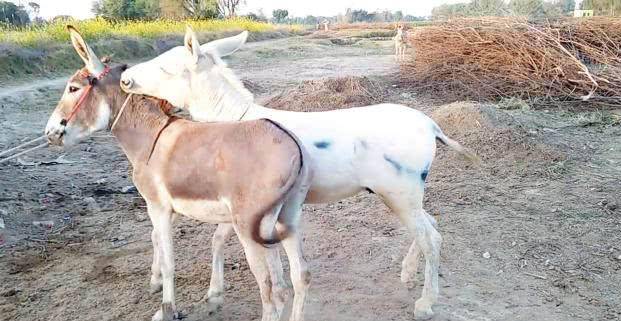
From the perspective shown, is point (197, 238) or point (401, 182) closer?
point (401, 182)

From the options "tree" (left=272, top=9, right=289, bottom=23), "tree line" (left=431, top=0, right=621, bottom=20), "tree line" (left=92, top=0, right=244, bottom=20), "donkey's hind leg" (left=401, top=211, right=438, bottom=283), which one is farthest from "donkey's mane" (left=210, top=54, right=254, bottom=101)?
"tree" (left=272, top=9, right=289, bottom=23)

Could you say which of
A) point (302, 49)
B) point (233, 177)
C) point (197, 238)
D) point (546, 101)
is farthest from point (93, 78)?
point (302, 49)

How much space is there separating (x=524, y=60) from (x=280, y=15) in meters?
61.8

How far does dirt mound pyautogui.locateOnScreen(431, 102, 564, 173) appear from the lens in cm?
729

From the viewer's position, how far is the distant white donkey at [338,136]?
3453mm

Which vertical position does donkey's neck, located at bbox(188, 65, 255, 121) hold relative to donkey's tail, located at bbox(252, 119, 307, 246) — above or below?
above

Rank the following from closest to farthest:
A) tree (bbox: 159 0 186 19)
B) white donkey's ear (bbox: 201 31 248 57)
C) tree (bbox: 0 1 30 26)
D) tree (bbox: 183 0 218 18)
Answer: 1. white donkey's ear (bbox: 201 31 248 57)
2. tree (bbox: 0 1 30 26)
3. tree (bbox: 159 0 186 19)
4. tree (bbox: 183 0 218 18)

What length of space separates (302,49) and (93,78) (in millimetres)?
23926

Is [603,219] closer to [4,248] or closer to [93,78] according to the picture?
[93,78]

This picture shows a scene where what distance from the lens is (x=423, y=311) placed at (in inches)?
147

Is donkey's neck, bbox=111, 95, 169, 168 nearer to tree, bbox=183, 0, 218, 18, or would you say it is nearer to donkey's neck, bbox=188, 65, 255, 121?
donkey's neck, bbox=188, 65, 255, 121

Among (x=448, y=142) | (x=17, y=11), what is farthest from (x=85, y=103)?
(x=17, y=11)

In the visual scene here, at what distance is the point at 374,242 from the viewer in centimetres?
495

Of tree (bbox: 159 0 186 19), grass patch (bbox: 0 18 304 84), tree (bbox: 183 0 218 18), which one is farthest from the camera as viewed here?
tree (bbox: 183 0 218 18)
